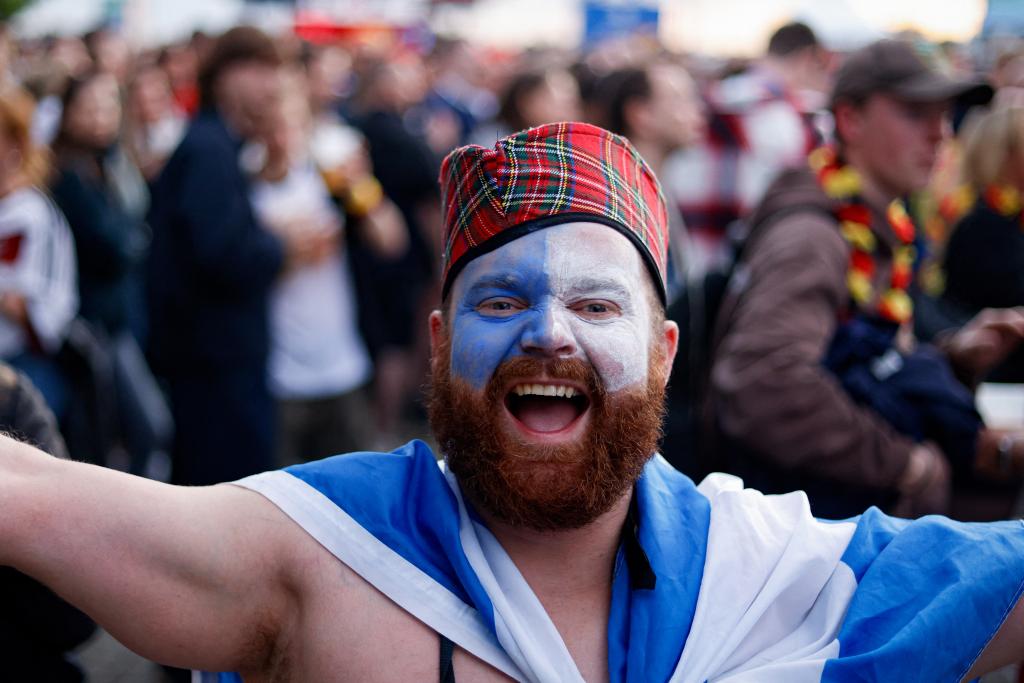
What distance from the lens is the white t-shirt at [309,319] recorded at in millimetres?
4852

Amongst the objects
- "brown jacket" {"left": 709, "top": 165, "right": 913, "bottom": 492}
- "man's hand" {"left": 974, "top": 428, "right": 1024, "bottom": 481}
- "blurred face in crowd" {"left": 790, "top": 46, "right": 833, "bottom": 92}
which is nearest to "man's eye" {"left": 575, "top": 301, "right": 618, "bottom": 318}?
"brown jacket" {"left": 709, "top": 165, "right": 913, "bottom": 492}

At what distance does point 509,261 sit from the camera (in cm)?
209

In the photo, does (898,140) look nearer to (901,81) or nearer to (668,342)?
(901,81)

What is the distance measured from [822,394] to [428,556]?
1477 mm

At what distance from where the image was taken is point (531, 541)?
82.2 inches

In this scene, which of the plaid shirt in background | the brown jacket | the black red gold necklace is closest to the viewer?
the brown jacket

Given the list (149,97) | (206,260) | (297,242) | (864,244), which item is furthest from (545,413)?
(149,97)

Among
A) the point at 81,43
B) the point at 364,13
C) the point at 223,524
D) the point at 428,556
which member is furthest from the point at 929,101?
the point at 364,13

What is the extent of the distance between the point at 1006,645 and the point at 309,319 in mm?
3422

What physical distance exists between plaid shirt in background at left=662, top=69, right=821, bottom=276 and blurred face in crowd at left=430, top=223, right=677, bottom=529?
13.4 feet

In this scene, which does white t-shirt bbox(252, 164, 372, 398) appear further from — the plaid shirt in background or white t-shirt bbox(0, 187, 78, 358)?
the plaid shirt in background

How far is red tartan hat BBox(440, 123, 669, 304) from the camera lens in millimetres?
2109

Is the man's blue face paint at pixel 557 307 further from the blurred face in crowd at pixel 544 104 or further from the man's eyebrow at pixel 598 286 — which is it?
the blurred face in crowd at pixel 544 104

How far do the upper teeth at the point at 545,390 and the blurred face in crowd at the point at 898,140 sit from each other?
1.98 meters
